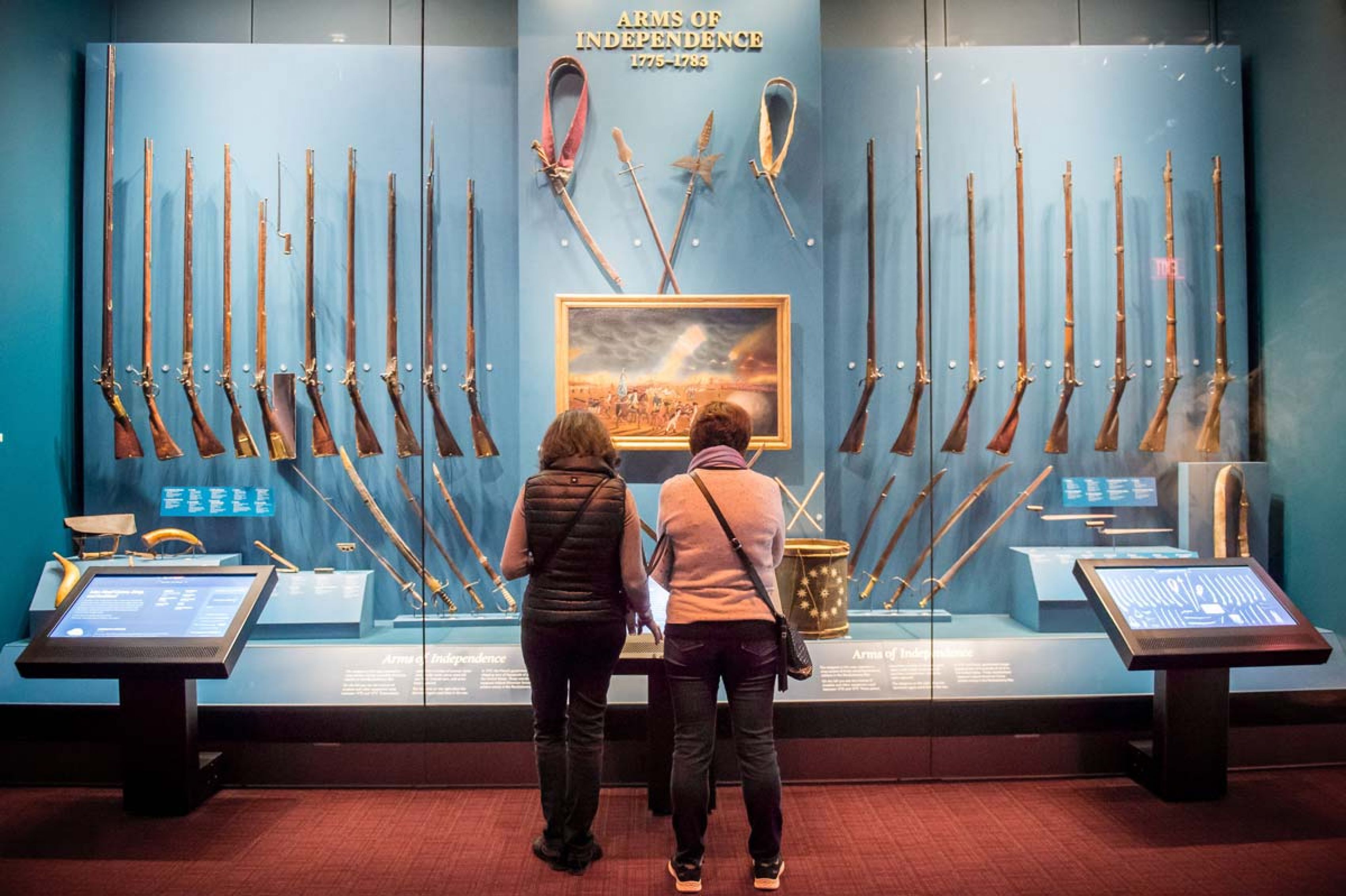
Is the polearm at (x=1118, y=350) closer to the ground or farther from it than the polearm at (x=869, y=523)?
farther from it

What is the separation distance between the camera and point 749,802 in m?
2.80

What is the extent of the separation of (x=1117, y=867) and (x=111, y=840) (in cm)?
374

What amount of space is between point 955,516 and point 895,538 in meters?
0.41

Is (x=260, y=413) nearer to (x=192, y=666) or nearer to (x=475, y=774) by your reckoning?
(x=192, y=666)

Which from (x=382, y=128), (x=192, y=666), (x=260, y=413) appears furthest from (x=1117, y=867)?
(x=382, y=128)

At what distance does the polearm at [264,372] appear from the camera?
491 cm

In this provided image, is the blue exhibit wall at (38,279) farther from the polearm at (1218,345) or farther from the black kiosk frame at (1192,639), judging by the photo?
the polearm at (1218,345)

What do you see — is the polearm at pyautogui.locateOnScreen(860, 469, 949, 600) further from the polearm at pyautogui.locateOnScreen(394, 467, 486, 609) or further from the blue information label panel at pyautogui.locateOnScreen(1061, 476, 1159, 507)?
the polearm at pyautogui.locateOnScreen(394, 467, 486, 609)

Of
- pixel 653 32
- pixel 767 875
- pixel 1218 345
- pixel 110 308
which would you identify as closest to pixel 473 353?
pixel 110 308

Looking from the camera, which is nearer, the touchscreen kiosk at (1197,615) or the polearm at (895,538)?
the touchscreen kiosk at (1197,615)

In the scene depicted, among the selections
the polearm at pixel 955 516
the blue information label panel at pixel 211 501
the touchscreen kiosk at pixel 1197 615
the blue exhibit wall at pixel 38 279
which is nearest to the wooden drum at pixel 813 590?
the polearm at pixel 955 516

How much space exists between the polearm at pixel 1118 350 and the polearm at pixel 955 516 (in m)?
0.54

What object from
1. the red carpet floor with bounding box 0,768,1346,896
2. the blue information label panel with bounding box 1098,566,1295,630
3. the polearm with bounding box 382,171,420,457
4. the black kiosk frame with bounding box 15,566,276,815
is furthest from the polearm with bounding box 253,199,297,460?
the blue information label panel with bounding box 1098,566,1295,630

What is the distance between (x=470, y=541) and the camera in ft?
16.4
